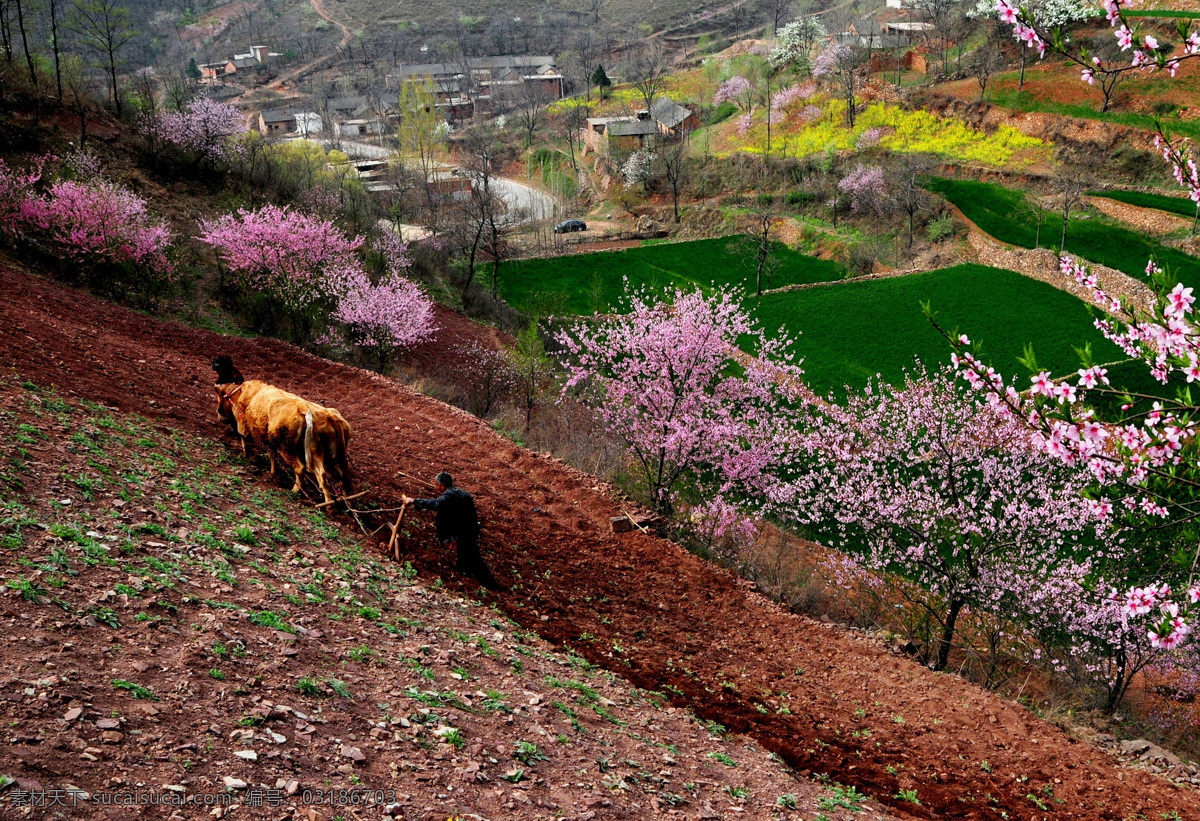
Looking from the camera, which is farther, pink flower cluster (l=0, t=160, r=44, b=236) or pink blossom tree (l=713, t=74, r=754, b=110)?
pink blossom tree (l=713, t=74, r=754, b=110)

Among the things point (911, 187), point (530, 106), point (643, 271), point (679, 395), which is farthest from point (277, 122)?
point (679, 395)

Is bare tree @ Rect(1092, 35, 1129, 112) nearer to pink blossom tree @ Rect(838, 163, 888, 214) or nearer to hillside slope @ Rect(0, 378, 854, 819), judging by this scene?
pink blossom tree @ Rect(838, 163, 888, 214)

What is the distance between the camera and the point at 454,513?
10953mm

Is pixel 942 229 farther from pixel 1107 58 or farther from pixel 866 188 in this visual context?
pixel 1107 58

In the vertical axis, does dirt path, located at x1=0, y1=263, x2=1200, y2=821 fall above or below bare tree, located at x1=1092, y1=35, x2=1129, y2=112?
below

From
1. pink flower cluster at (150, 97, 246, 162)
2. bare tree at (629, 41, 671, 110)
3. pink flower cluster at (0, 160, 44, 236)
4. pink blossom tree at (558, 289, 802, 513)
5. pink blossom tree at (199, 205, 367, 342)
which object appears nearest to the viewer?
pink blossom tree at (558, 289, 802, 513)

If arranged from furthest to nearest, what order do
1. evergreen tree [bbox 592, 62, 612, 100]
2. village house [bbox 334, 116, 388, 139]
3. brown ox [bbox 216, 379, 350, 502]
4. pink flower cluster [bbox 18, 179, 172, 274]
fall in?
evergreen tree [bbox 592, 62, 612, 100] → village house [bbox 334, 116, 388, 139] → pink flower cluster [bbox 18, 179, 172, 274] → brown ox [bbox 216, 379, 350, 502]

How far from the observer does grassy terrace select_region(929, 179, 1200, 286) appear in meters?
44.2

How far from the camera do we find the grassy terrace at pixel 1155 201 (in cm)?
4806

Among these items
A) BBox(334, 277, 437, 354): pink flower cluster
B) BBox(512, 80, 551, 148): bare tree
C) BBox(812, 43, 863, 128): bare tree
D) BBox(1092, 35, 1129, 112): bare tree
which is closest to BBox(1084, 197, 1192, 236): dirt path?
BBox(1092, 35, 1129, 112): bare tree

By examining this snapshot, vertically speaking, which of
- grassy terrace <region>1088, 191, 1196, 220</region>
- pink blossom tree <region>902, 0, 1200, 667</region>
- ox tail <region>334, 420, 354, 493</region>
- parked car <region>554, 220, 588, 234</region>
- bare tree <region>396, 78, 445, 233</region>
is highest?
bare tree <region>396, 78, 445, 233</region>

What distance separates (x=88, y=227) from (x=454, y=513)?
20692mm

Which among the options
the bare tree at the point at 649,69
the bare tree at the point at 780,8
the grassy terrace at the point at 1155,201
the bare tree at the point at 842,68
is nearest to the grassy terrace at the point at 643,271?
the grassy terrace at the point at 1155,201

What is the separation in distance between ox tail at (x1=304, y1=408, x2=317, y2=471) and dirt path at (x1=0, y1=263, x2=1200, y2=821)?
1614 millimetres
